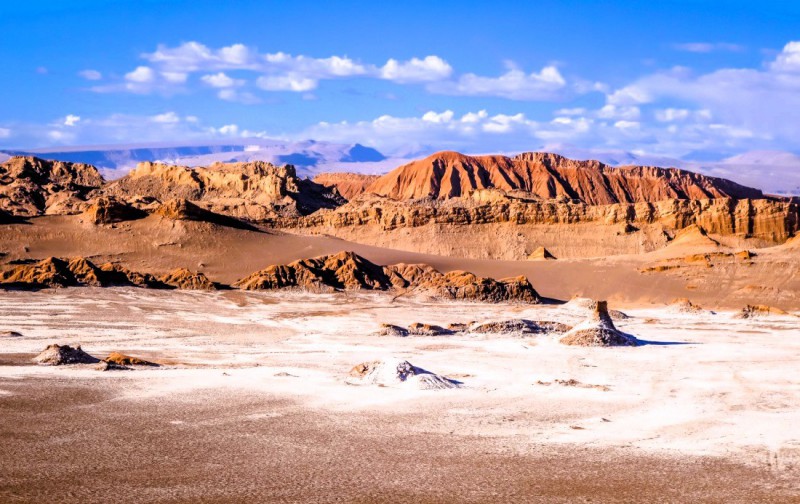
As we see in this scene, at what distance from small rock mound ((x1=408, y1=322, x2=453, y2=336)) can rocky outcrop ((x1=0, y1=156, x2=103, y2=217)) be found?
3789 cm

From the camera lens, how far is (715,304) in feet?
126

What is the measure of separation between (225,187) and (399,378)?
2831 inches

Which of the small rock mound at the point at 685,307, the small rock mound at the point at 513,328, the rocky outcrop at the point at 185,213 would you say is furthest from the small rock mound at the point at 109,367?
the rocky outcrop at the point at 185,213

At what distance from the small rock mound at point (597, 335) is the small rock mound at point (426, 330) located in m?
3.68

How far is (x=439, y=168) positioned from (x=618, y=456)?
116904 mm

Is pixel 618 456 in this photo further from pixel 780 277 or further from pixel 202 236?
pixel 202 236

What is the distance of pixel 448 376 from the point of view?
17.3m

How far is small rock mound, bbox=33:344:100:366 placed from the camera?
53.4 ft

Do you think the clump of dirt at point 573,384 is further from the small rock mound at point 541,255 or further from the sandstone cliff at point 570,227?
the sandstone cliff at point 570,227

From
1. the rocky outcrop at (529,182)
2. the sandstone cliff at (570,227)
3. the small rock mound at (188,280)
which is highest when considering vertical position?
the rocky outcrop at (529,182)

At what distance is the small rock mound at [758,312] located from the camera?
33.1 metres

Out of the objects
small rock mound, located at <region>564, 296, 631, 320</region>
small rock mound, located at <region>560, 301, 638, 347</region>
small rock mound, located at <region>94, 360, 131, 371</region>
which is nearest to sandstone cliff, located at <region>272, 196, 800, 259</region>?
small rock mound, located at <region>564, 296, 631, 320</region>

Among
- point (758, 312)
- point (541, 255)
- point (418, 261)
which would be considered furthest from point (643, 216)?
point (758, 312)

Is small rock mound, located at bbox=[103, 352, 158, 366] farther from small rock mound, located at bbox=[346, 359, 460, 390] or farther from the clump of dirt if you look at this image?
the clump of dirt
